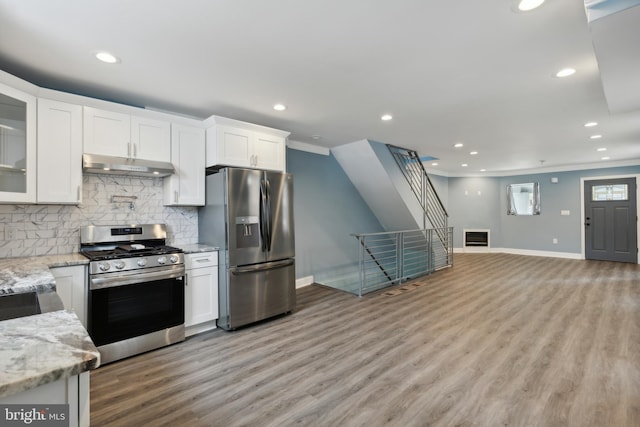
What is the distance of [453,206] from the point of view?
9.62 metres

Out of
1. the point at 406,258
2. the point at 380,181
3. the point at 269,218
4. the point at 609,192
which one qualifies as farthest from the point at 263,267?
the point at 609,192

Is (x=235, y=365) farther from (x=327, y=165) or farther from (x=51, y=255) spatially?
(x=327, y=165)

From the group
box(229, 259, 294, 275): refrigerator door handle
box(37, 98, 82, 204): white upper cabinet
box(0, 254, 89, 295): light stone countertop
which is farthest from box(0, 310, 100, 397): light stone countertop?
box(229, 259, 294, 275): refrigerator door handle

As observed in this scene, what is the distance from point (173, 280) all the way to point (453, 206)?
8.75 metres

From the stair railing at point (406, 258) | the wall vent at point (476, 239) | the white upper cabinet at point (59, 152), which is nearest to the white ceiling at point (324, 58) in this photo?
the white upper cabinet at point (59, 152)

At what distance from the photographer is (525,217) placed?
8.81 metres

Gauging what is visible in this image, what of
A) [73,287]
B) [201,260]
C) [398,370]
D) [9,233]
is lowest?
[398,370]

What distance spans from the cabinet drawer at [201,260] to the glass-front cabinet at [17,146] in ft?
4.45

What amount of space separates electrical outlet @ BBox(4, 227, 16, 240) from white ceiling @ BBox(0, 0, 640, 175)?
1.38m

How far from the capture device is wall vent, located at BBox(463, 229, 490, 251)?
938 centimetres

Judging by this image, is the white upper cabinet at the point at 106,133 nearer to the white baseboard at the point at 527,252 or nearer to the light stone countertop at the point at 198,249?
the light stone countertop at the point at 198,249

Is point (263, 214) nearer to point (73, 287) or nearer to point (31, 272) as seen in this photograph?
point (73, 287)

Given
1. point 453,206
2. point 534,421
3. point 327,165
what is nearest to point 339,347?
point 534,421

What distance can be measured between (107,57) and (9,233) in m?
1.80
